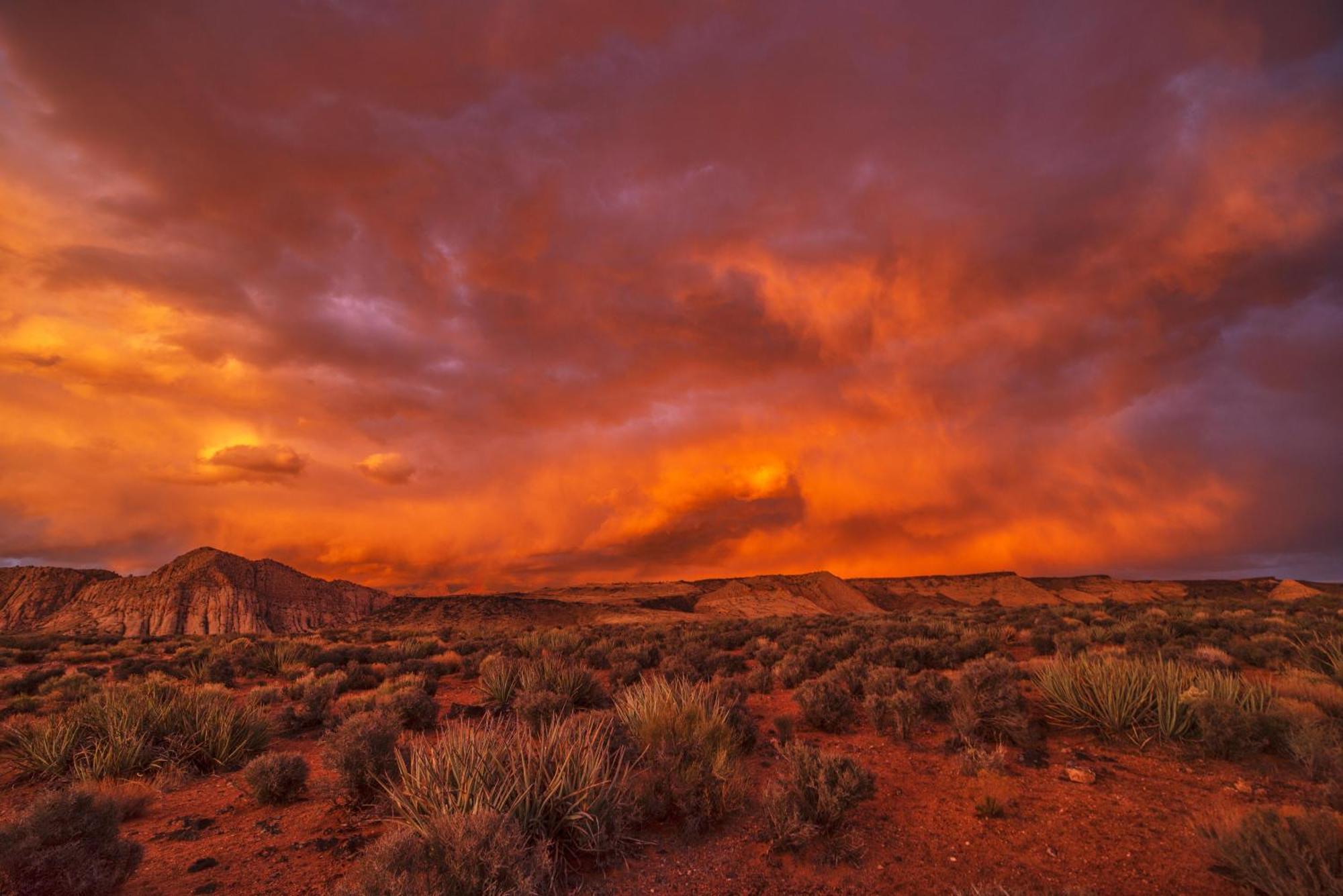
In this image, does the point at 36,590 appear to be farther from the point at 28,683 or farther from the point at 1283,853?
the point at 1283,853

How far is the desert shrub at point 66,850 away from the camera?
4.63m

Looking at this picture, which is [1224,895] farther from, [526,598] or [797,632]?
[526,598]

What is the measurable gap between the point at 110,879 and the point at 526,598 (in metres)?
77.4

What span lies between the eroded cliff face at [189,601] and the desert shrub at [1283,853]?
244ft

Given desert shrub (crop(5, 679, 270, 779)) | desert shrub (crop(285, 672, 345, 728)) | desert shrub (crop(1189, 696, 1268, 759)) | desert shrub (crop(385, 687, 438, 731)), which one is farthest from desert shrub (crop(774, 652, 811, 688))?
desert shrub (crop(5, 679, 270, 779))

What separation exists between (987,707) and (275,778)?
399 inches

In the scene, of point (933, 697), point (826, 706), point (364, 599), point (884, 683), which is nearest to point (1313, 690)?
point (933, 697)

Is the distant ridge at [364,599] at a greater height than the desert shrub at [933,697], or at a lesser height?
lesser

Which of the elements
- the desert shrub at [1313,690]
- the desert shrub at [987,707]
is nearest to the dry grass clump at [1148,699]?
the desert shrub at [1313,690]

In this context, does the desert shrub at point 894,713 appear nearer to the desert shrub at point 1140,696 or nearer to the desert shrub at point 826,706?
the desert shrub at point 826,706

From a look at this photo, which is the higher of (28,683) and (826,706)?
(826,706)

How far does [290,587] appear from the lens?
7612cm

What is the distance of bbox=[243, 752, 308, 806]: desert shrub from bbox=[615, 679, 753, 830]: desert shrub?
14.1 ft

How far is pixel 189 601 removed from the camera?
64.8 m
